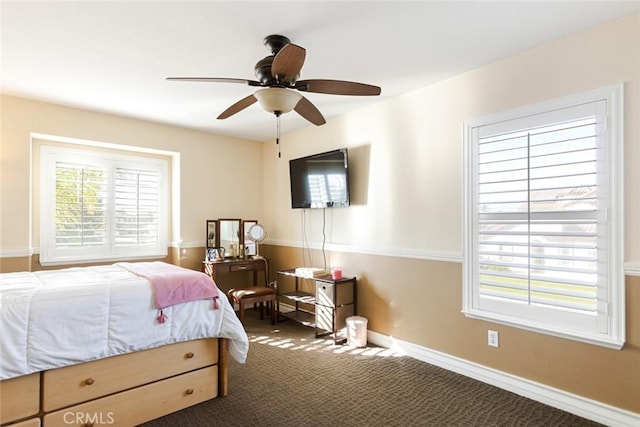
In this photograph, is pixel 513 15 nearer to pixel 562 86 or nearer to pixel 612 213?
pixel 562 86

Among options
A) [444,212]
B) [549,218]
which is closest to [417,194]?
[444,212]

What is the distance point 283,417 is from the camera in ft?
7.43

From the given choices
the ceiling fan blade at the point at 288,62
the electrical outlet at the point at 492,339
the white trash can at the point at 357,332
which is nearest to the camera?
the ceiling fan blade at the point at 288,62

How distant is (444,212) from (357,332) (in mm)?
1501

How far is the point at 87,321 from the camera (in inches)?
79.4

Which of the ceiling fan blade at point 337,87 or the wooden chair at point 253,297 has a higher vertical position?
the ceiling fan blade at point 337,87

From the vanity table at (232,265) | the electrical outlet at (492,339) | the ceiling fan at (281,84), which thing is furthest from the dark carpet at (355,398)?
the ceiling fan at (281,84)

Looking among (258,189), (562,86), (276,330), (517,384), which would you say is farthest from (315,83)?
(258,189)

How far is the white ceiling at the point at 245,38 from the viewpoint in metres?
2.00

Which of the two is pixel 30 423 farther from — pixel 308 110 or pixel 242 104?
pixel 308 110

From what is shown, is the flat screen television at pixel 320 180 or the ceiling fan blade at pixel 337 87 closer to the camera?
the ceiling fan blade at pixel 337 87

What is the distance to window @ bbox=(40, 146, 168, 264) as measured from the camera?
3809 millimetres

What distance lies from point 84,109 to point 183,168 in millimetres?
→ 1244

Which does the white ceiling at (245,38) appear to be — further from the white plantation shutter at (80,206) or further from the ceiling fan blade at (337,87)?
the white plantation shutter at (80,206)
